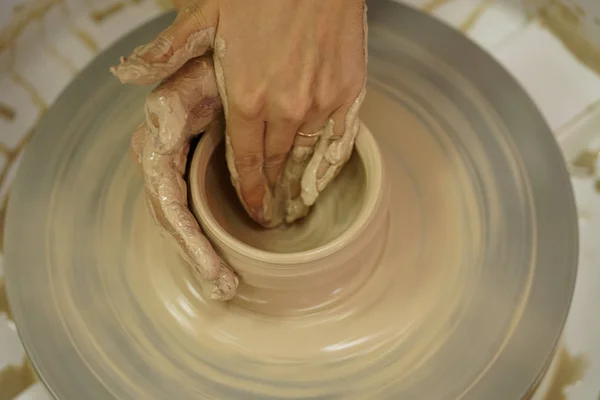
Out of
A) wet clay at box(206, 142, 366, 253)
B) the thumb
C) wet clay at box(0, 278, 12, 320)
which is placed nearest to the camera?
the thumb

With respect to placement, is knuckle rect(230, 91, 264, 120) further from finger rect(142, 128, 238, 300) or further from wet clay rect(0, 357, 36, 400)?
wet clay rect(0, 357, 36, 400)

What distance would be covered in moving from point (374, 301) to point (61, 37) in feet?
3.57

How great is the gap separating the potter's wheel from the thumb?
339 millimetres

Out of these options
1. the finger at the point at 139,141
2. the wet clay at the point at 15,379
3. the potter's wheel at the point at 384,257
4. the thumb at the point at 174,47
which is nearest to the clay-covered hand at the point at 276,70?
the thumb at the point at 174,47

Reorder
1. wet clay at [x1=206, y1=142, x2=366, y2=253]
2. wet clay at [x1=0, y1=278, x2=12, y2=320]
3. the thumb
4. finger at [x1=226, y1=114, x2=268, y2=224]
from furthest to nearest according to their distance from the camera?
wet clay at [x1=0, y1=278, x2=12, y2=320] → wet clay at [x1=206, y1=142, x2=366, y2=253] → finger at [x1=226, y1=114, x2=268, y2=224] → the thumb

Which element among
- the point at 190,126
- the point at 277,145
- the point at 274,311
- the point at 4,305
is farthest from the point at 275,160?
the point at 4,305

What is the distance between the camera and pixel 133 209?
112cm

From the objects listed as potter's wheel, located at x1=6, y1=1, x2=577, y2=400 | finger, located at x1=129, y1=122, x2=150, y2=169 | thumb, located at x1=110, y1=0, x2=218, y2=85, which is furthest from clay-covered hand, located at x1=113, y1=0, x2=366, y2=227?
potter's wheel, located at x1=6, y1=1, x2=577, y2=400

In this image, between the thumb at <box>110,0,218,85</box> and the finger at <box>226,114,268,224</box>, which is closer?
the thumb at <box>110,0,218,85</box>

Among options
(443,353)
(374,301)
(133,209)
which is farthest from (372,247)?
(133,209)

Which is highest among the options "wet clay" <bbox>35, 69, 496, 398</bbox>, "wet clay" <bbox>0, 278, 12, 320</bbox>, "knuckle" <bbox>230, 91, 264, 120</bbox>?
"knuckle" <bbox>230, 91, 264, 120</bbox>

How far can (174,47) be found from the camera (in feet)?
2.85

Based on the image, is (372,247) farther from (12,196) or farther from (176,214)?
(12,196)

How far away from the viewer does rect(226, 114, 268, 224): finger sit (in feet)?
3.14
